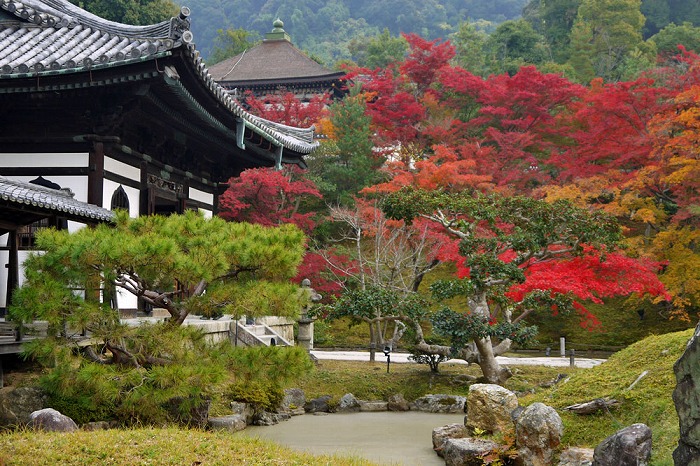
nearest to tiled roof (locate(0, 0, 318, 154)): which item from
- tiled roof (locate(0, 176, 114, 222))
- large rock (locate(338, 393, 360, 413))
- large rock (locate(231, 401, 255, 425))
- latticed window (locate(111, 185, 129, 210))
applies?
tiled roof (locate(0, 176, 114, 222))

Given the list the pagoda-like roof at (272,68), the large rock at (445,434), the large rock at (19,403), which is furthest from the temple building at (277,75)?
the large rock at (19,403)

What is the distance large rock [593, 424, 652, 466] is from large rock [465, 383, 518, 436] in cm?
345

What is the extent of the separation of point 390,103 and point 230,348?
73.6 ft

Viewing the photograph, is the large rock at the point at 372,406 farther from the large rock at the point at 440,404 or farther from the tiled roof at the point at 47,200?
the tiled roof at the point at 47,200

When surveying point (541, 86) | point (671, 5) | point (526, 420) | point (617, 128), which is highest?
point (671, 5)

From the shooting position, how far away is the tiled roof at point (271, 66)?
39031 millimetres

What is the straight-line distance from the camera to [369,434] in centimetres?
1259

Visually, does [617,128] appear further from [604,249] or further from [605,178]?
[604,249]

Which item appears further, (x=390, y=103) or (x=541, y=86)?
(x=390, y=103)

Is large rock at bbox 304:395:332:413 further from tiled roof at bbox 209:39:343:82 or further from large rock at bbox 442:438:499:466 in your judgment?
tiled roof at bbox 209:39:343:82

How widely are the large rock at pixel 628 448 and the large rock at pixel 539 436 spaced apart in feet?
5.37

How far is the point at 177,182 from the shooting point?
15.7 m

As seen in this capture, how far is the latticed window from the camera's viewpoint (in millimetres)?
12742

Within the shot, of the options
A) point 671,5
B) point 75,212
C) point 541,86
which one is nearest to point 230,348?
point 75,212
